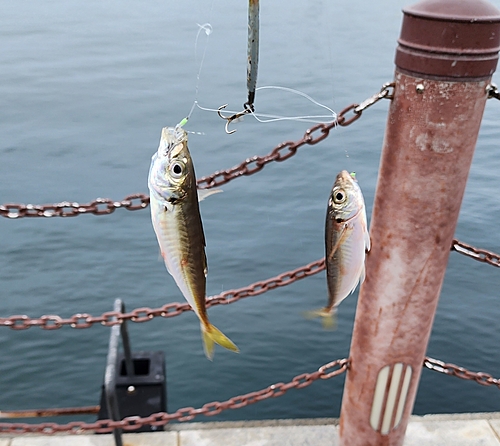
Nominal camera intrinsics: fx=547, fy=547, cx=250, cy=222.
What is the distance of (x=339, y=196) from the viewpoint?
250 centimetres

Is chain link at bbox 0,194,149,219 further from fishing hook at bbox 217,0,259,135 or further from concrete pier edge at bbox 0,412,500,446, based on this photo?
concrete pier edge at bbox 0,412,500,446

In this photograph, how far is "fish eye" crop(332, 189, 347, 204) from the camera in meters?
2.48

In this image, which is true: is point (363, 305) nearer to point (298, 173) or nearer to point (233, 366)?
point (233, 366)

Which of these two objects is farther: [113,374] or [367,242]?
[113,374]

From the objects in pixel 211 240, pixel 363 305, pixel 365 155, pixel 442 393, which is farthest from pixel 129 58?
pixel 363 305

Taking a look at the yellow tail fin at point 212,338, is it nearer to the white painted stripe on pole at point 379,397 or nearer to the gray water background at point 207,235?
the white painted stripe on pole at point 379,397

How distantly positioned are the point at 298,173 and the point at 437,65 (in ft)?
39.8

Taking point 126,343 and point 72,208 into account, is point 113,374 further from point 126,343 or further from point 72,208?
point 72,208

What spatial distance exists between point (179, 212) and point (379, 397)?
62.4 inches

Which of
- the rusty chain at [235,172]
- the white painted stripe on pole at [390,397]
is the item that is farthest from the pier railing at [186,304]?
the white painted stripe on pole at [390,397]

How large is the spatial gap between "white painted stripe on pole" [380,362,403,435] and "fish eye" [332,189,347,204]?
1015 mm

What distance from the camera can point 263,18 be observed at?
1503 inches

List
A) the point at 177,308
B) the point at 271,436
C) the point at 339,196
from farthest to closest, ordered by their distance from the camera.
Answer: the point at 271,436 → the point at 177,308 → the point at 339,196

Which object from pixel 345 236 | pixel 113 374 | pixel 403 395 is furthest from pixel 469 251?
A: pixel 113 374
